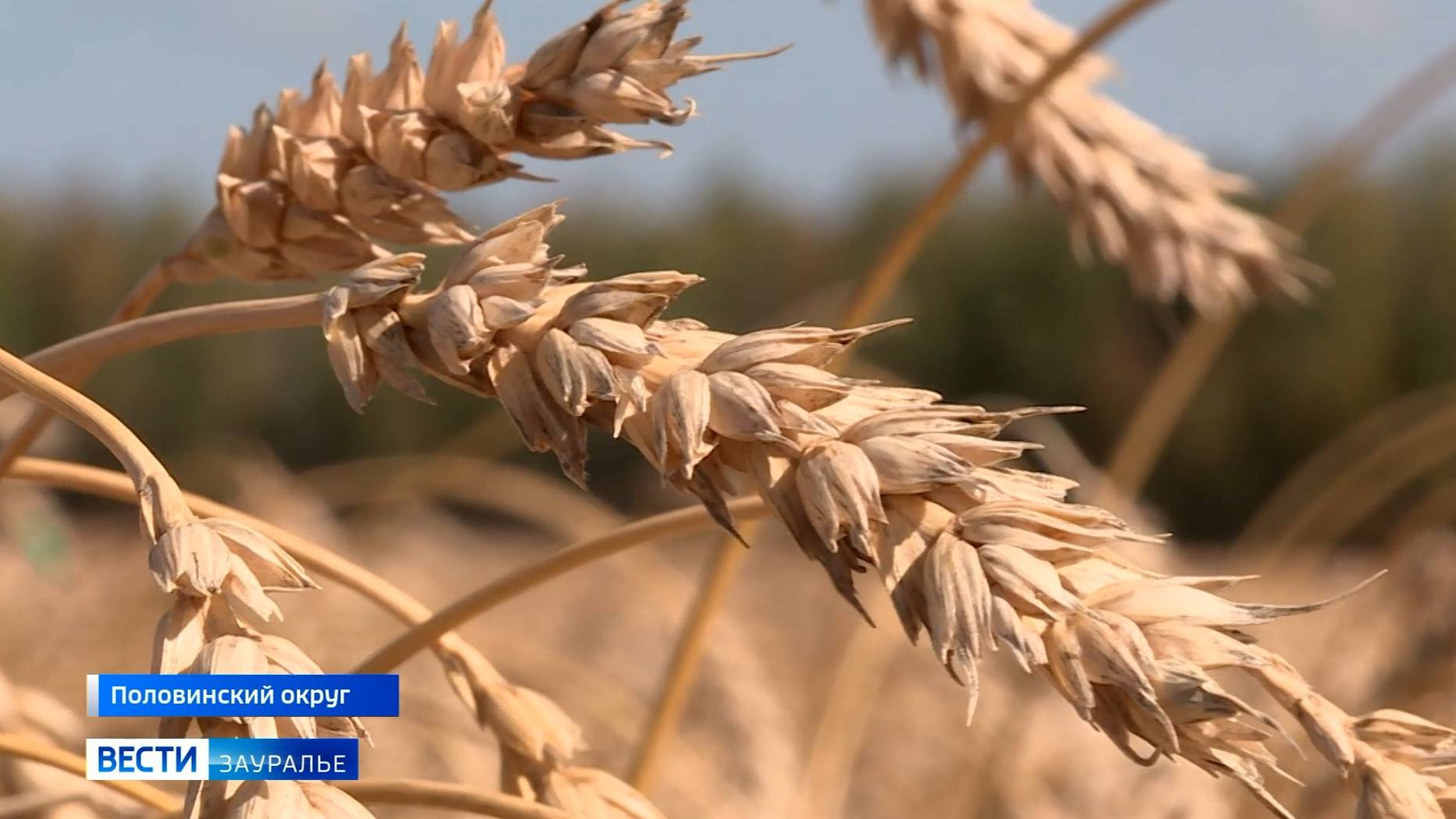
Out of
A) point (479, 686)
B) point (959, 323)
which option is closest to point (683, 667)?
point (479, 686)

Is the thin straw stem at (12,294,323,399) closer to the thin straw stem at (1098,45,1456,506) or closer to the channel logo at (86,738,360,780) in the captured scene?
the channel logo at (86,738,360,780)

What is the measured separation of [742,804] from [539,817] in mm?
558

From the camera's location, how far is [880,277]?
59 cm

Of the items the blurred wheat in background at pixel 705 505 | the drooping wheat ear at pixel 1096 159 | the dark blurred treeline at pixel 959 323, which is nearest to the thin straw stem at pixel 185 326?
the blurred wheat in background at pixel 705 505

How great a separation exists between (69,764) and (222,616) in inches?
4.2

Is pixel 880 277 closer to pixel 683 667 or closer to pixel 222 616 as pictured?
pixel 683 667

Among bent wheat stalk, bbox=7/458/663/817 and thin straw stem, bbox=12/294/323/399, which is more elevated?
thin straw stem, bbox=12/294/323/399

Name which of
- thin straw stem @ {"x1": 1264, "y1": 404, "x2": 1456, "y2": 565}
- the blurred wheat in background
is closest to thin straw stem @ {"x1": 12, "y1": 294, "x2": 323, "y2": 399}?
the blurred wheat in background

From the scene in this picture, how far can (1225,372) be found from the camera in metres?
5.61

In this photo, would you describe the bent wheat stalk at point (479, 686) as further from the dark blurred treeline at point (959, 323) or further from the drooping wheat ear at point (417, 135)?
the dark blurred treeline at point (959, 323)

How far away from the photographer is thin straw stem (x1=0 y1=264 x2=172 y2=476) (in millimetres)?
367

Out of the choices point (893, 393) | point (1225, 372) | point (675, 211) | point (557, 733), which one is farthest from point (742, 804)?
point (675, 211)

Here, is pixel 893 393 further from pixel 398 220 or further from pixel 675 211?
pixel 675 211

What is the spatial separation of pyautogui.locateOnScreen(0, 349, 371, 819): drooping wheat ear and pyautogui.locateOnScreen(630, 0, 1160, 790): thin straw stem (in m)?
0.26
